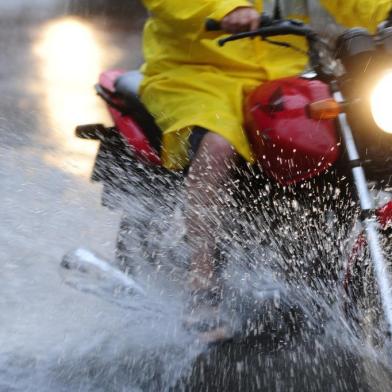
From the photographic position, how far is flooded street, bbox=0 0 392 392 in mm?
3191

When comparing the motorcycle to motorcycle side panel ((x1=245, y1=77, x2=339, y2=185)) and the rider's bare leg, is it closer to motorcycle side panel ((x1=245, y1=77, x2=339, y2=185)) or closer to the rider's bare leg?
motorcycle side panel ((x1=245, y1=77, x2=339, y2=185))

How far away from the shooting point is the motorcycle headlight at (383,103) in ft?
8.64

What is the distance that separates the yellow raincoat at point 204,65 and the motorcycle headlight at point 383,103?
555mm

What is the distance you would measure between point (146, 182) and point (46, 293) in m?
0.73

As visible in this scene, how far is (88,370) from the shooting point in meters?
3.27

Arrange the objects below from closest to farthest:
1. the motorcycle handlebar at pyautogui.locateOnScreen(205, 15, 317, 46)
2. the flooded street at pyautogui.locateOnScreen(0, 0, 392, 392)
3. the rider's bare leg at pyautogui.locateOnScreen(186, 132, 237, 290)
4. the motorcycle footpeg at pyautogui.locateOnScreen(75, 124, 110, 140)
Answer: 1. the motorcycle handlebar at pyautogui.locateOnScreen(205, 15, 317, 46)
2. the rider's bare leg at pyautogui.locateOnScreen(186, 132, 237, 290)
3. the flooded street at pyautogui.locateOnScreen(0, 0, 392, 392)
4. the motorcycle footpeg at pyautogui.locateOnScreen(75, 124, 110, 140)

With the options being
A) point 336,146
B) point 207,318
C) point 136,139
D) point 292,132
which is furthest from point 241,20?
point 207,318

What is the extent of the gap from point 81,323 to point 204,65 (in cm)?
120

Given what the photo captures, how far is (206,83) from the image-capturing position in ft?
10.9

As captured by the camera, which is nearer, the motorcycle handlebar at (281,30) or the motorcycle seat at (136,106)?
the motorcycle handlebar at (281,30)

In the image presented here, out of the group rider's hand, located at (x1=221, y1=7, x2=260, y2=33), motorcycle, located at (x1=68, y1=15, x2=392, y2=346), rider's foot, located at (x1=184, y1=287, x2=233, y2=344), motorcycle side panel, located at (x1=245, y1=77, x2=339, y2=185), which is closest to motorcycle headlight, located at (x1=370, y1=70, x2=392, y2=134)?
motorcycle, located at (x1=68, y1=15, x2=392, y2=346)

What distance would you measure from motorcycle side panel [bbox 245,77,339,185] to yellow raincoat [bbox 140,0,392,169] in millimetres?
171

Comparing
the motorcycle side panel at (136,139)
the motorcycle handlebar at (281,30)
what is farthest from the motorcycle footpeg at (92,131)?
the motorcycle handlebar at (281,30)

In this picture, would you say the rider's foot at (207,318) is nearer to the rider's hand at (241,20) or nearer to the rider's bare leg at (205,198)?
the rider's bare leg at (205,198)
